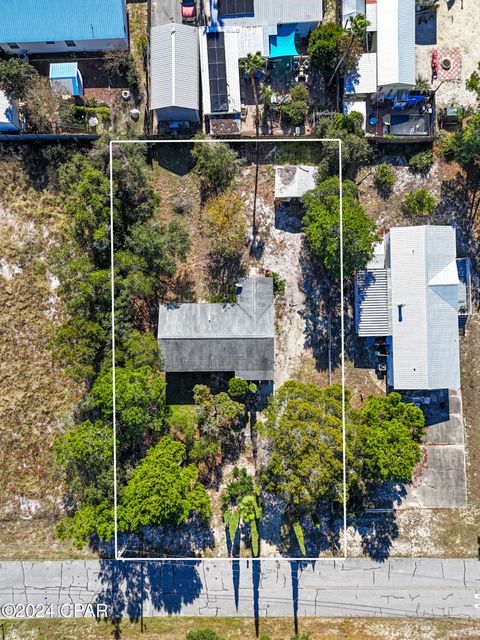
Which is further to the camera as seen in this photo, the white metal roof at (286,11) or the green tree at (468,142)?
the white metal roof at (286,11)

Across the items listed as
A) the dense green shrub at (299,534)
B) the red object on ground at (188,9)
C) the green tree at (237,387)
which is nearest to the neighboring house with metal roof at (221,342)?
the green tree at (237,387)

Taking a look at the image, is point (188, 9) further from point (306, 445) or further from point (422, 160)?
point (306, 445)

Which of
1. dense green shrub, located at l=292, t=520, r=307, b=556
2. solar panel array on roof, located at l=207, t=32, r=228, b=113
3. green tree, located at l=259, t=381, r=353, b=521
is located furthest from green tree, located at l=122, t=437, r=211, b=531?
solar panel array on roof, located at l=207, t=32, r=228, b=113

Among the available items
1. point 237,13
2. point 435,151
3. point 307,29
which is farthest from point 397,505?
point 237,13

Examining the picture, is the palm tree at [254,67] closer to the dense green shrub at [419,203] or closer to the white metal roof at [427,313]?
the dense green shrub at [419,203]

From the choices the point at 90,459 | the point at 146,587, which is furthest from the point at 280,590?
the point at 90,459
